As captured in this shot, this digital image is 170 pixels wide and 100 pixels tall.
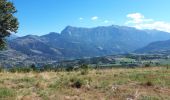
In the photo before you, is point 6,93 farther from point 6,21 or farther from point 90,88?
point 6,21

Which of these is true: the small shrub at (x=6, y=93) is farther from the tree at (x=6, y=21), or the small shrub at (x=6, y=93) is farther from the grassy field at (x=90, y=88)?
the tree at (x=6, y=21)

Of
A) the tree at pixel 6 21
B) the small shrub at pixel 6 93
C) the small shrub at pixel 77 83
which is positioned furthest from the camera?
the tree at pixel 6 21

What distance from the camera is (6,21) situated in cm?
3866

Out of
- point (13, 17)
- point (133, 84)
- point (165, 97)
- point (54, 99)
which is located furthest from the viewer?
point (13, 17)

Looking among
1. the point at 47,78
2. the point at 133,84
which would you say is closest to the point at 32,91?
the point at 47,78

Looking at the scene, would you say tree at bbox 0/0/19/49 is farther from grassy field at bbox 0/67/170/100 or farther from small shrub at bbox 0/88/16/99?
small shrub at bbox 0/88/16/99

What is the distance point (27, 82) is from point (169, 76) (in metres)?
10.3

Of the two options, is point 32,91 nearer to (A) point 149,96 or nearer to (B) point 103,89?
(B) point 103,89

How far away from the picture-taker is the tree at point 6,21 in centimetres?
3863

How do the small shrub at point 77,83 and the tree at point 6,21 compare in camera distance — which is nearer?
the small shrub at point 77,83

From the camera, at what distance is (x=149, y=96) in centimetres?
2061

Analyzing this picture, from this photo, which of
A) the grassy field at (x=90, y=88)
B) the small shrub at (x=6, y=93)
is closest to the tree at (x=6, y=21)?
the grassy field at (x=90, y=88)

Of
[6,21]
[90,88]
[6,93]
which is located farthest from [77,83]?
[6,21]

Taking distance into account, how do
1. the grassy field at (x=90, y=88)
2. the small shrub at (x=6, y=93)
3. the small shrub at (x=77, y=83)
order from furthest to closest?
the small shrub at (x=77, y=83) < the grassy field at (x=90, y=88) < the small shrub at (x=6, y=93)
